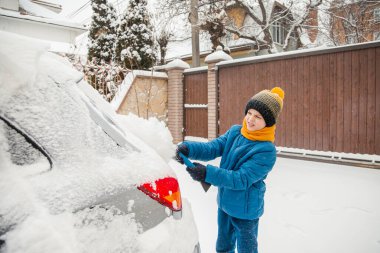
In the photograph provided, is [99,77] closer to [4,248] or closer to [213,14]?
[4,248]

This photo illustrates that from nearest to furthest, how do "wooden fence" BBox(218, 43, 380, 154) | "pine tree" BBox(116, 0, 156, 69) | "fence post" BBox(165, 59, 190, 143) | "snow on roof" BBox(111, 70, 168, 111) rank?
"wooden fence" BBox(218, 43, 380, 154) < "snow on roof" BBox(111, 70, 168, 111) < "fence post" BBox(165, 59, 190, 143) < "pine tree" BBox(116, 0, 156, 69)

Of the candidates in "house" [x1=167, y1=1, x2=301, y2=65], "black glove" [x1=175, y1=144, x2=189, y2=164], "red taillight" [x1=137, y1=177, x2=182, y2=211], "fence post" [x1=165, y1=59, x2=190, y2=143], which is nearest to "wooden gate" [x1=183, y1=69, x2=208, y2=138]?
"fence post" [x1=165, y1=59, x2=190, y2=143]

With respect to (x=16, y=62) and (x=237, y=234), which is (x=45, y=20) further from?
(x=237, y=234)

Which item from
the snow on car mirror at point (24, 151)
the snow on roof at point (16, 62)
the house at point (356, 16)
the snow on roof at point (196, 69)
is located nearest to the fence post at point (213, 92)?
the snow on roof at point (196, 69)

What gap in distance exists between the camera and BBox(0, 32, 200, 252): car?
919 mm

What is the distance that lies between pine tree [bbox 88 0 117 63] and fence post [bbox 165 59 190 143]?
119 inches

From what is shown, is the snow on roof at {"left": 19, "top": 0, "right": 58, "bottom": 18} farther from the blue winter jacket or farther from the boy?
the boy

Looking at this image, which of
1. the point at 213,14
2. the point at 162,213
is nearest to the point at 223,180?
the point at 162,213

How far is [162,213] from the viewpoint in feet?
4.07

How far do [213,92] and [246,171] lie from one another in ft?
18.6

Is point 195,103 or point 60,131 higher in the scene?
point 195,103

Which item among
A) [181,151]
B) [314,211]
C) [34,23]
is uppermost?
[34,23]

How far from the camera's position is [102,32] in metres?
11.1

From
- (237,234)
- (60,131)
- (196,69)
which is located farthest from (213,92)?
(60,131)
